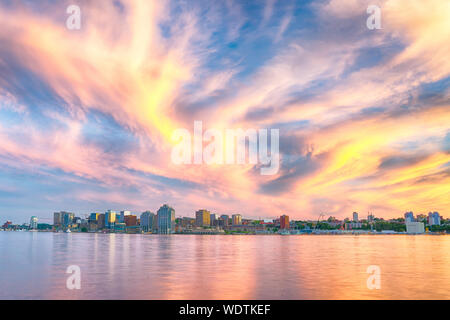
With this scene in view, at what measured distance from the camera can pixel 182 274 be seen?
56.2 m

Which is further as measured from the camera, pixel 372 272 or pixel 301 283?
pixel 372 272

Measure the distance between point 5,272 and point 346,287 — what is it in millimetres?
50384
